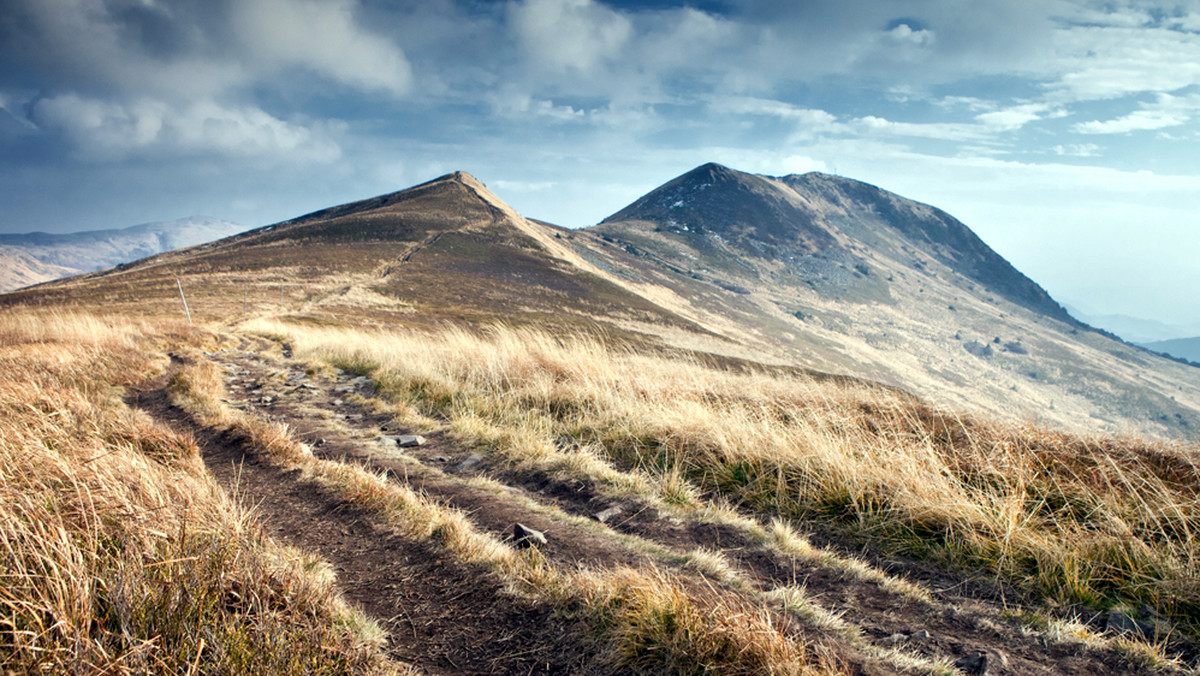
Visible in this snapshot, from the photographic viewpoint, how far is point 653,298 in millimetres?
94312

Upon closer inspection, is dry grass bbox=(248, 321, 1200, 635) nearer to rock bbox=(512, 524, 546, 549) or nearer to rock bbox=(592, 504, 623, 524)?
rock bbox=(592, 504, 623, 524)

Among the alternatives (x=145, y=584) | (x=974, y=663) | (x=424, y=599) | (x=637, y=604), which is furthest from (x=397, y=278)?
(x=974, y=663)

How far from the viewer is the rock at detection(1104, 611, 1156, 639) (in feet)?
9.88

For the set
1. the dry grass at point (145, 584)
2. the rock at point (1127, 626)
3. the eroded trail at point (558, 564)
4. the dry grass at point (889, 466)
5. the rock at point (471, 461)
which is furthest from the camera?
the rock at point (471, 461)

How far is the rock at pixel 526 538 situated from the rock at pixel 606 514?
Answer: 0.76 meters

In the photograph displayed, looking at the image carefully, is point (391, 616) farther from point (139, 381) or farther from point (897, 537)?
point (139, 381)

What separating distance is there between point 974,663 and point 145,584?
4.19 metres

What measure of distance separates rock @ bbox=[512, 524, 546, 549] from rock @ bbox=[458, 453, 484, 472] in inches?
82.9

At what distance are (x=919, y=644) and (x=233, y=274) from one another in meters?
68.9

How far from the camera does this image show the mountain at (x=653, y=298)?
47.0 m

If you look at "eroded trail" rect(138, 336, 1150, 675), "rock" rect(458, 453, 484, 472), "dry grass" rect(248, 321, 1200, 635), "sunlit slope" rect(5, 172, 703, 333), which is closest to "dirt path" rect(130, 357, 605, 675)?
"eroded trail" rect(138, 336, 1150, 675)

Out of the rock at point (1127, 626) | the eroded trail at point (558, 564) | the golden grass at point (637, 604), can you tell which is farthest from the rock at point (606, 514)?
the rock at point (1127, 626)

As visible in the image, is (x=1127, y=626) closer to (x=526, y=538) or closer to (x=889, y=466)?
(x=889, y=466)

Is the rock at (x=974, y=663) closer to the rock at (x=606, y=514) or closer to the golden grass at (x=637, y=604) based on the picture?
the golden grass at (x=637, y=604)
